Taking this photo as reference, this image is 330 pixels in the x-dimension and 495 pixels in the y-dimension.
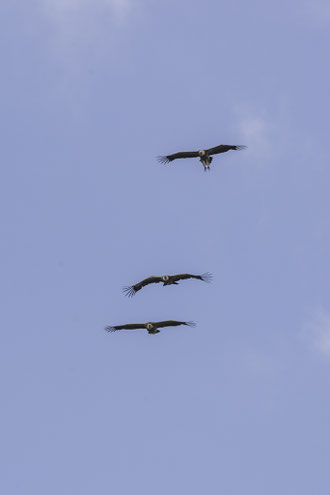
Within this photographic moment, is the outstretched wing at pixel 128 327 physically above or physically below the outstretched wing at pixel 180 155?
below

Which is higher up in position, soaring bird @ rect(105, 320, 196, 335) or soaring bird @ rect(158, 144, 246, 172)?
soaring bird @ rect(158, 144, 246, 172)

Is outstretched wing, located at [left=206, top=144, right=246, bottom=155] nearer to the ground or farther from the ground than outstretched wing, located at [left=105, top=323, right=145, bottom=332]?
farther from the ground

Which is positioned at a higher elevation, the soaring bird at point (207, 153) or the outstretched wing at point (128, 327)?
the soaring bird at point (207, 153)

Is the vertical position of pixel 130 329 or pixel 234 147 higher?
pixel 234 147

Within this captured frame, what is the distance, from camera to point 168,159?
75750 mm

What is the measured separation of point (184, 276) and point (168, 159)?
40.5ft

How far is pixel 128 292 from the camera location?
69750 mm

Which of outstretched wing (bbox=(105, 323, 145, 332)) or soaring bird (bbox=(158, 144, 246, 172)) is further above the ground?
soaring bird (bbox=(158, 144, 246, 172))

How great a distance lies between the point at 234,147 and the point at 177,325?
14.2m

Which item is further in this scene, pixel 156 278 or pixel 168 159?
pixel 168 159

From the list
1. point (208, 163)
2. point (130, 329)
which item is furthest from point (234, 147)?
point (130, 329)

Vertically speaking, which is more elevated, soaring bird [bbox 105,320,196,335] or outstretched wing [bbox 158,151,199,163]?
outstretched wing [bbox 158,151,199,163]

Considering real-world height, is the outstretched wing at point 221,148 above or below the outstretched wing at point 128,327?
above

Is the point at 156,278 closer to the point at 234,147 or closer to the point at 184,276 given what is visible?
the point at 184,276
